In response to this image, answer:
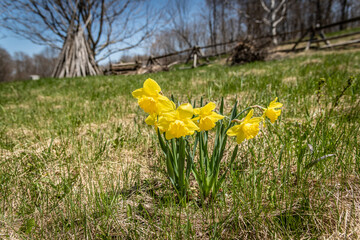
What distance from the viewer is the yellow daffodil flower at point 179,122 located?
24.7 inches

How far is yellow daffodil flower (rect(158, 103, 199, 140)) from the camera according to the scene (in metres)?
0.63

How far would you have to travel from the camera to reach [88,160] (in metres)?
1.34

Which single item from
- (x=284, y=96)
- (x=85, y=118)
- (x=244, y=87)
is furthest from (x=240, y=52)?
(x=85, y=118)

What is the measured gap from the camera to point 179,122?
0.63 meters

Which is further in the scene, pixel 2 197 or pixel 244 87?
pixel 244 87

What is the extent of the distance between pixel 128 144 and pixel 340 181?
53.3 inches

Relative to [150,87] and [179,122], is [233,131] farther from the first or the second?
[150,87]

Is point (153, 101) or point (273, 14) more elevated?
point (273, 14)

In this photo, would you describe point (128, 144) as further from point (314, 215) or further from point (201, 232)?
point (314, 215)

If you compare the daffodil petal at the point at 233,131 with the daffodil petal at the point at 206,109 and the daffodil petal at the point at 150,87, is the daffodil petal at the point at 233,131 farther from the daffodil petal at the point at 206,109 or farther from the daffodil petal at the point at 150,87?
the daffodil petal at the point at 150,87

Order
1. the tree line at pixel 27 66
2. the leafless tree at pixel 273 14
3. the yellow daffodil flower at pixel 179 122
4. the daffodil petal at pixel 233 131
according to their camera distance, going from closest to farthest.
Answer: the yellow daffodil flower at pixel 179 122 → the daffodil petal at pixel 233 131 → the leafless tree at pixel 273 14 → the tree line at pixel 27 66

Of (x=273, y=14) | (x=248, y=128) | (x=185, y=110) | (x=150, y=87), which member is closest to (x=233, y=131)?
(x=248, y=128)

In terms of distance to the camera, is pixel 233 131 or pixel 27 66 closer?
pixel 233 131

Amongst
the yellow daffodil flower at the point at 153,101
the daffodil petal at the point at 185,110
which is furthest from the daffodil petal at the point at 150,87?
the daffodil petal at the point at 185,110
